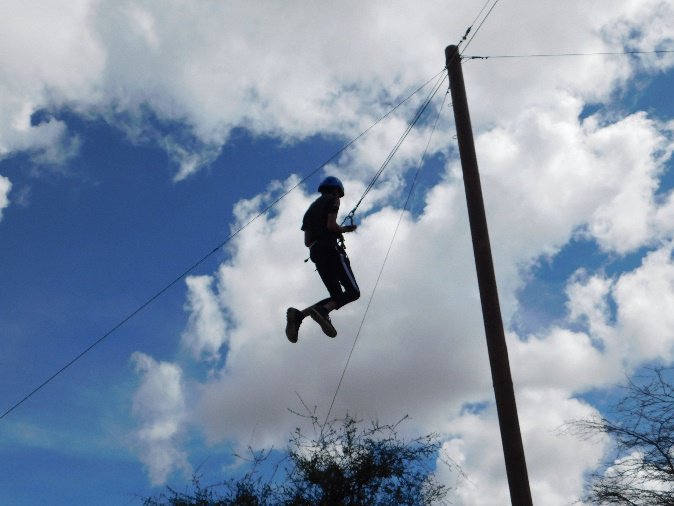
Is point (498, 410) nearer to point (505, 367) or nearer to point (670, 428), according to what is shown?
point (505, 367)

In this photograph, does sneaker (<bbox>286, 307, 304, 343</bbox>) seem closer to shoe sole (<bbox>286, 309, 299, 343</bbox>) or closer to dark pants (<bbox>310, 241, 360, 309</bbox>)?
shoe sole (<bbox>286, 309, 299, 343</bbox>)

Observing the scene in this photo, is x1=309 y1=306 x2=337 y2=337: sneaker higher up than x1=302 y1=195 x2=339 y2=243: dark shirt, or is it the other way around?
x1=302 y1=195 x2=339 y2=243: dark shirt

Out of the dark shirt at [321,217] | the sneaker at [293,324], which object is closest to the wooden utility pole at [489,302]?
the dark shirt at [321,217]

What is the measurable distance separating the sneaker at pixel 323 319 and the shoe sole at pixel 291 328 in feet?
0.66

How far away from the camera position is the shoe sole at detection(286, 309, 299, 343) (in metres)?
7.12

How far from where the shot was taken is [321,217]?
7230 mm

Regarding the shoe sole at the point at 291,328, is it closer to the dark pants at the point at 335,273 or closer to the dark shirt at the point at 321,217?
the dark pants at the point at 335,273

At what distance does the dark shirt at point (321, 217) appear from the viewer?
7188mm

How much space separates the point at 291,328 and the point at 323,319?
0.35 m

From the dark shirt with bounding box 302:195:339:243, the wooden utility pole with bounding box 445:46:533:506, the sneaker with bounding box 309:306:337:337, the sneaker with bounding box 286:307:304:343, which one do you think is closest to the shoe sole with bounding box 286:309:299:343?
the sneaker with bounding box 286:307:304:343

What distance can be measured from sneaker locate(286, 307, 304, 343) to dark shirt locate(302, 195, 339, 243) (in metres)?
0.72

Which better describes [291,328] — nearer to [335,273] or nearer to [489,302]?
[335,273]

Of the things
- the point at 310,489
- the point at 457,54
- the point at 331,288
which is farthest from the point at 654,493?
the point at 457,54

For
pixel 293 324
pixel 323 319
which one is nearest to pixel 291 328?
pixel 293 324
